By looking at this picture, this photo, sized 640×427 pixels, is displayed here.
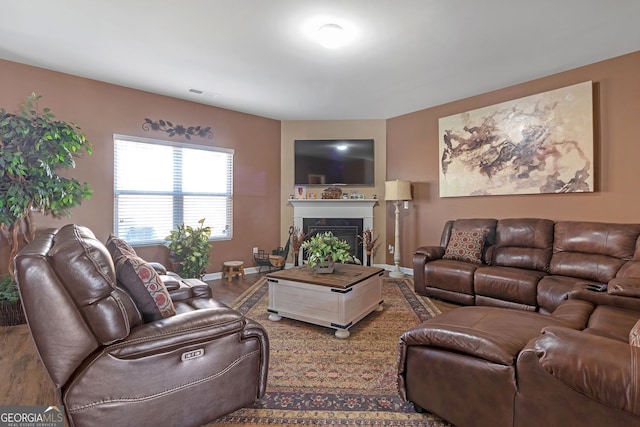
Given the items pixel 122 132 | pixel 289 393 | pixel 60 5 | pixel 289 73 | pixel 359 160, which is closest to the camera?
pixel 289 393

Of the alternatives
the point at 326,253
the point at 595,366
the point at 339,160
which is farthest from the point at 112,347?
the point at 339,160

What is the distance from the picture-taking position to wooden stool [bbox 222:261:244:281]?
4594 millimetres

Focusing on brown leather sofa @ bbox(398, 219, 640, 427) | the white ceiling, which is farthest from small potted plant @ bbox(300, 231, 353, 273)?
the white ceiling

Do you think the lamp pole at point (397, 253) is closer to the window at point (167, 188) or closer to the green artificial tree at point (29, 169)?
the window at point (167, 188)

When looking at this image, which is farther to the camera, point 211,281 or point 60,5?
point 211,281

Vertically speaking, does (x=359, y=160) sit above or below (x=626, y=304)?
above

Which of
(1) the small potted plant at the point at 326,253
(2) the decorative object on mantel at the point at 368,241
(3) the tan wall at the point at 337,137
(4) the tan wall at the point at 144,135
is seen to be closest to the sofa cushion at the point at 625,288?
(1) the small potted plant at the point at 326,253

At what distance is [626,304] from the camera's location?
1970mm

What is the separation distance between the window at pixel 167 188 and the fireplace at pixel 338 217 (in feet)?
4.12

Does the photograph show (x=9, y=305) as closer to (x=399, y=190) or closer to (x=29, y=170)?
(x=29, y=170)

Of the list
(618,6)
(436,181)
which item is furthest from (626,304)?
(436,181)

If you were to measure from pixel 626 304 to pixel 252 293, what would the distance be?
3518 mm

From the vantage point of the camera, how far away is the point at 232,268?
4.68 meters

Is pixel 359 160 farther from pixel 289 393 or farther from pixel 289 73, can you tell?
pixel 289 393
